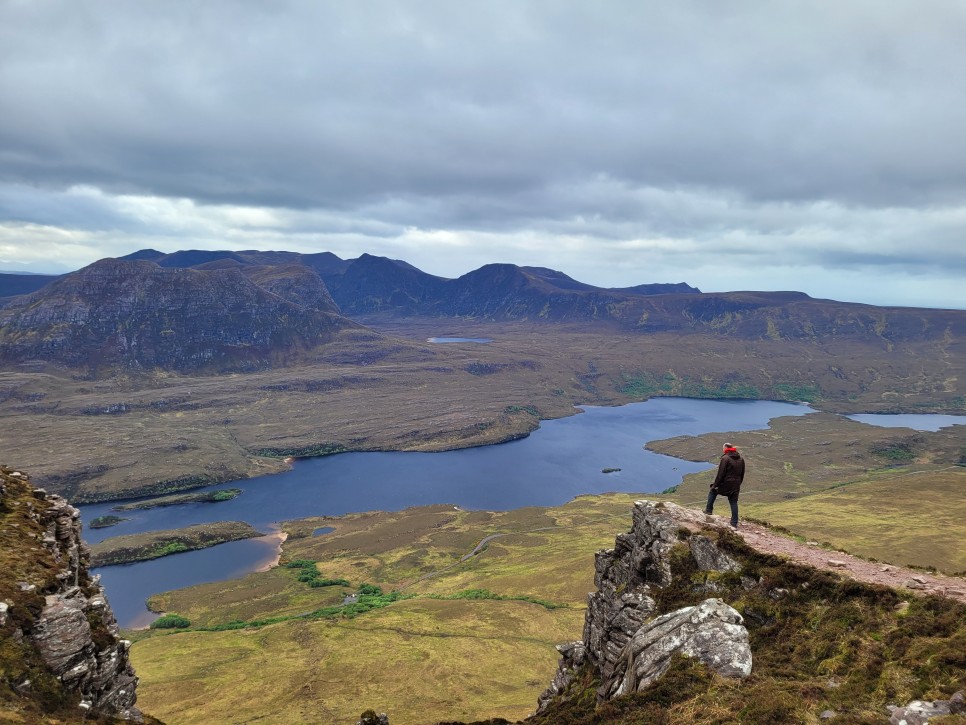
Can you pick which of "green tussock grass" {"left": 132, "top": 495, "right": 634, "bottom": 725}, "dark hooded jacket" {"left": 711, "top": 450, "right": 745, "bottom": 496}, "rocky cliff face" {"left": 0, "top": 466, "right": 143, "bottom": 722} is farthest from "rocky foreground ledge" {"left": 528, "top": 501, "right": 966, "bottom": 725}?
"green tussock grass" {"left": 132, "top": 495, "right": 634, "bottom": 725}

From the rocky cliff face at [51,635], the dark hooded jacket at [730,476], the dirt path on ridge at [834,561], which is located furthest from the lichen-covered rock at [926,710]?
the rocky cliff face at [51,635]

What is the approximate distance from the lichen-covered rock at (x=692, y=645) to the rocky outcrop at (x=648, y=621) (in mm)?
34

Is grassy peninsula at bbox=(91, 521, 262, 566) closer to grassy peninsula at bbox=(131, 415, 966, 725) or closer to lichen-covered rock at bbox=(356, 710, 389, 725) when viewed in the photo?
grassy peninsula at bbox=(131, 415, 966, 725)

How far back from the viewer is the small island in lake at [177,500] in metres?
185

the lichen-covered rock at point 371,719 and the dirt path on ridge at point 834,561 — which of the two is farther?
the lichen-covered rock at point 371,719

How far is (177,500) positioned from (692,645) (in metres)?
209

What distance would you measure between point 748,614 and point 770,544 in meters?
6.22

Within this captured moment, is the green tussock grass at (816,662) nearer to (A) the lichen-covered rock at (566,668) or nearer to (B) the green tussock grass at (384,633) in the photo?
(A) the lichen-covered rock at (566,668)

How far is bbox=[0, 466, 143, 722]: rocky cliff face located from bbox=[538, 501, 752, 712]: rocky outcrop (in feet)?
72.9

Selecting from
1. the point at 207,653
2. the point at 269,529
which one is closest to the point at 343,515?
the point at 269,529

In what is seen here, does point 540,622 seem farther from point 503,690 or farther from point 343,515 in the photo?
point 343,515

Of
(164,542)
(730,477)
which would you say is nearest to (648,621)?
(730,477)

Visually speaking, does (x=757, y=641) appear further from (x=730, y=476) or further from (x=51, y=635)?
(x=51, y=635)

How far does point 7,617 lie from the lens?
22469 millimetres
